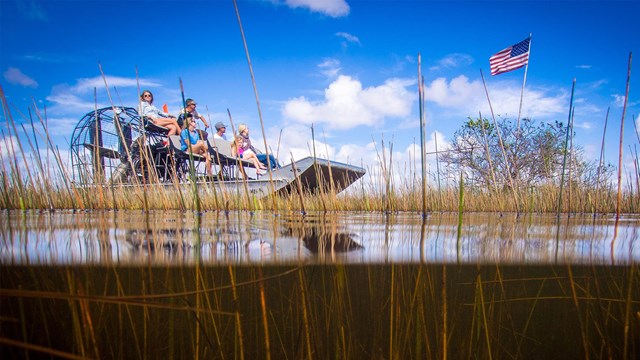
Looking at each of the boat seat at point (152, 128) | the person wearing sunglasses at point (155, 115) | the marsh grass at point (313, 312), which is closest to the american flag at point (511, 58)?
the marsh grass at point (313, 312)

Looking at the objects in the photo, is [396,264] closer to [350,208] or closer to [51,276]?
[51,276]

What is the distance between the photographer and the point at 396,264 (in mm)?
2215

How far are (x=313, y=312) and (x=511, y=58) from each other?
270 inches

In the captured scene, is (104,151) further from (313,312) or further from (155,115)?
(313,312)

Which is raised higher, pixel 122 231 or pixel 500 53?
pixel 500 53

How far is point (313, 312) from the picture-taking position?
2.63 metres

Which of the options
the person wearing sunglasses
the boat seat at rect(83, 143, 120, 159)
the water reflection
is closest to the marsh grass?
the water reflection

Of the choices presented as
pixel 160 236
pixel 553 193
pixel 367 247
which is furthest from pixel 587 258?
pixel 553 193

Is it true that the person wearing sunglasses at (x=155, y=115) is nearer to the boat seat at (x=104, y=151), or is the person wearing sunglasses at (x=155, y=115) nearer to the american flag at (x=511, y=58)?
the boat seat at (x=104, y=151)

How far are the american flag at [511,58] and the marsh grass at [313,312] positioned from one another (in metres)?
4.25

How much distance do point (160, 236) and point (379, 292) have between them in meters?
1.94

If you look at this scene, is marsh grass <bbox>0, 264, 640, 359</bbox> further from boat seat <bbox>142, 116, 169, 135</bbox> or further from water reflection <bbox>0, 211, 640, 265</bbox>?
boat seat <bbox>142, 116, 169, 135</bbox>

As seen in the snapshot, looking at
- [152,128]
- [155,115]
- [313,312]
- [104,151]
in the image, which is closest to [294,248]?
[313,312]

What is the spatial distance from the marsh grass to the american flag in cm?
425
